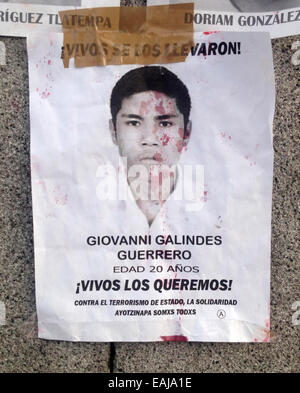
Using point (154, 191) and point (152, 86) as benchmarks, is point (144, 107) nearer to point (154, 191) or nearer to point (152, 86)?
point (152, 86)

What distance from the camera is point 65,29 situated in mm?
858

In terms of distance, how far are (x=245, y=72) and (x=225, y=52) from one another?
50 millimetres

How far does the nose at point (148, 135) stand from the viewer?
0.86 metres

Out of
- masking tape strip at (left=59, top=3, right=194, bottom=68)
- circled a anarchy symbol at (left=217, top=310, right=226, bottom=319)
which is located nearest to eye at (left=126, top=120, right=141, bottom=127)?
masking tape strip at (left=59, top=3, right=194, bottom=68)

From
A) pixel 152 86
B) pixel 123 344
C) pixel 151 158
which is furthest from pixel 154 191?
pixel 123 344

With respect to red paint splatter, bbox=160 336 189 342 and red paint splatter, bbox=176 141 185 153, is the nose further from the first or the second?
red paint splatter, bbox=160 336 189 342

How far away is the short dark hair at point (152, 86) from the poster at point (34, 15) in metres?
0.14

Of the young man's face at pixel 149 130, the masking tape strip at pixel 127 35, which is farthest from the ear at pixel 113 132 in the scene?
the masking tape strip at pixel 127 35

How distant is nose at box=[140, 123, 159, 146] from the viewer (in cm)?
86

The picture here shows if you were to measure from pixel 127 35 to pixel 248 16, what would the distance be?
218mm

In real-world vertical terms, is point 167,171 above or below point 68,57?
below

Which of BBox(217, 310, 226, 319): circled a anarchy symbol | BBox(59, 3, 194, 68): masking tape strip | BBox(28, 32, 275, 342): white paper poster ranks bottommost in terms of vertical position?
BBox(217, 310, 226, 319): circled a anarchy symbol
